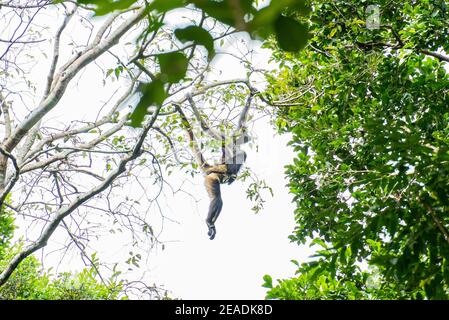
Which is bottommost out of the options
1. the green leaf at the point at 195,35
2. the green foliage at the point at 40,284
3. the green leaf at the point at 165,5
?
the green leaf at the point at 165,5

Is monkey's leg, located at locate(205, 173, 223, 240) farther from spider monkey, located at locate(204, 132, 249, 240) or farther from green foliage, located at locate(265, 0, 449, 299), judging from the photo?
green foliage, located at locate(265, 0, 449, 299)

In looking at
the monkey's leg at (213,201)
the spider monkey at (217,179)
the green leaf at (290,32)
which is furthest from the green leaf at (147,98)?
the monkey's leg at (213,201)

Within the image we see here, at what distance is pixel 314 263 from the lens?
8.69 ft

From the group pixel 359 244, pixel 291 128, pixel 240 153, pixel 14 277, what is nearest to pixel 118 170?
pixel 240 153

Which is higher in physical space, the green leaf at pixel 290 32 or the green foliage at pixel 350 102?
the green foliage at pixel 350 102

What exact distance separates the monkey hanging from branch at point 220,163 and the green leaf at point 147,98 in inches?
166

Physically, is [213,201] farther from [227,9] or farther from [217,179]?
[227,9]

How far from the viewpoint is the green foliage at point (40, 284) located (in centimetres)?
644

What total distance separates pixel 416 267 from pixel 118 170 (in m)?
2.75

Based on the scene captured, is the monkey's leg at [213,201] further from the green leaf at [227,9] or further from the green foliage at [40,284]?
the green leaf at [227,9]

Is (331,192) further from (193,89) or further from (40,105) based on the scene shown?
(40,105)

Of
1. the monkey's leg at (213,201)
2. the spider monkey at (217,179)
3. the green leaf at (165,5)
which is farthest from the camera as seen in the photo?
the monkey's leg at (213,201)

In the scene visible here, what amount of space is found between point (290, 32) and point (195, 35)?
0.11 meters

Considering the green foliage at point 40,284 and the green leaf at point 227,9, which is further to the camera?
the green foliage at point 40,284
